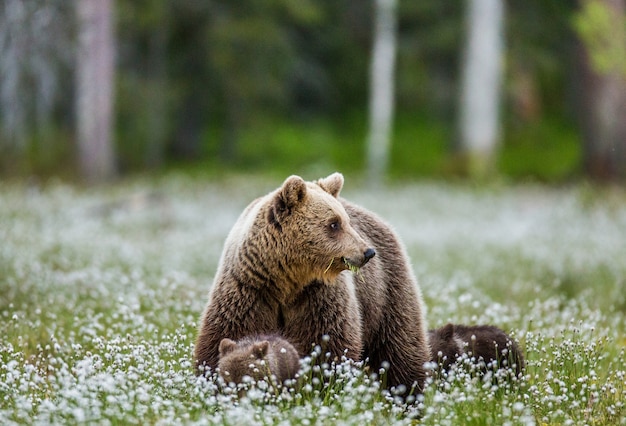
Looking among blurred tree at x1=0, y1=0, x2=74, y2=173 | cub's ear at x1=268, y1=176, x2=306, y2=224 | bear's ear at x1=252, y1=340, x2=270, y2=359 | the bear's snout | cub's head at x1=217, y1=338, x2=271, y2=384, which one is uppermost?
blurred tree at x1=0, y1=0, x2=74, y2=173

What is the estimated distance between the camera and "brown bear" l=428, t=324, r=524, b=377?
5906 mm

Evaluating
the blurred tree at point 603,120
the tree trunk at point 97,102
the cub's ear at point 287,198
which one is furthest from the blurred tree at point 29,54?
the blurred tree at point 603,120

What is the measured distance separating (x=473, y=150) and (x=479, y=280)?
15.2 metres

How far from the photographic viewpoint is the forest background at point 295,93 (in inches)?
880

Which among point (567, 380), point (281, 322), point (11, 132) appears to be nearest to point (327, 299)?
point (281, 322)

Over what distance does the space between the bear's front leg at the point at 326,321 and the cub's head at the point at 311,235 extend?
12 centimetres

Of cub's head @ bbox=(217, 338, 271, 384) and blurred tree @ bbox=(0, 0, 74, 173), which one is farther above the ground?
blurred tree @ bbox=(0, 0, 74, 173)

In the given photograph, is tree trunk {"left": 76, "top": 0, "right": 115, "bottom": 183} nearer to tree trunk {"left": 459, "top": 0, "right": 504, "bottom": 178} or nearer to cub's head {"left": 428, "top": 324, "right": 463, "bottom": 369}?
tree trunk {"left": 459, "top": 0, "right": 504, "bottom": 178}

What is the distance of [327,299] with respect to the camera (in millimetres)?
5633

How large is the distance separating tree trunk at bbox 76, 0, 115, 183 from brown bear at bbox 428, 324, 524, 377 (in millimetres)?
17958

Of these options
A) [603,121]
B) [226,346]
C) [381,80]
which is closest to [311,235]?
[226,346]

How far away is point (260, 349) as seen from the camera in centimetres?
502

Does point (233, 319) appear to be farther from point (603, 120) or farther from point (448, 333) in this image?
point (603, 120)

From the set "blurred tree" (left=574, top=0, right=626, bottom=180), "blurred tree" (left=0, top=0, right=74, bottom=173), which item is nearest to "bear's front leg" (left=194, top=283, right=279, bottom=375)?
"blurred tree" (left=0, top=0, right=74, bottom=173)
